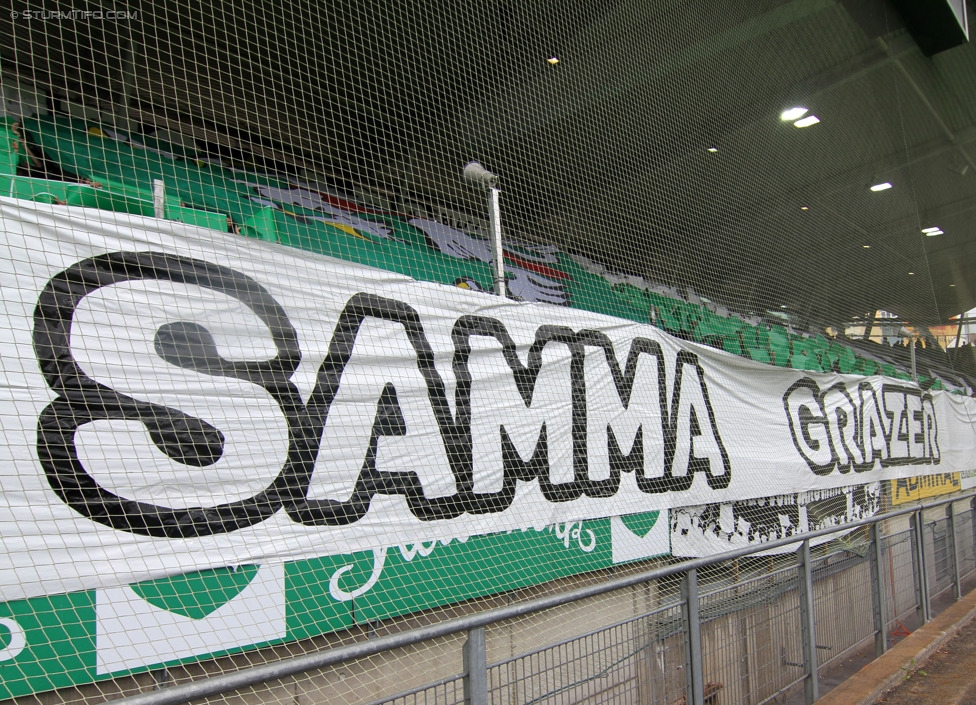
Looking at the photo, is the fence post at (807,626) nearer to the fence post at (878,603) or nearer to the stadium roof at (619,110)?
the fence post at (878,603)

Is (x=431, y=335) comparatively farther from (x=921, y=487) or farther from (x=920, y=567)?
(x=921, y=487)

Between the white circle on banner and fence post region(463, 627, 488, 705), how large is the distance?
1272 mm

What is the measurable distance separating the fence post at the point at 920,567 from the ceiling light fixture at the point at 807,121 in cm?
310

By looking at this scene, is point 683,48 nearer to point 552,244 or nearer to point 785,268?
point 552,244

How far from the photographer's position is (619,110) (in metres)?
4.13

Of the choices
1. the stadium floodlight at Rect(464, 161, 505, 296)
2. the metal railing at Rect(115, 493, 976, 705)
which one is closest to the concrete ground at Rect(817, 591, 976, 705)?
the metal railing at Rect(115, 493, 976, 705)

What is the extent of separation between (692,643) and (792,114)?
166 inches

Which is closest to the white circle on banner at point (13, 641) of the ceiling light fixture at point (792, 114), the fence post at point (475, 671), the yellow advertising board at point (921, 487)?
the fence post at point (475, 671)

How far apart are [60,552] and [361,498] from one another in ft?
3.22

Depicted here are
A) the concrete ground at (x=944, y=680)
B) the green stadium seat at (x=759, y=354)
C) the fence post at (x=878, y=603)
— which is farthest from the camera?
the green stadium seat at (x=759, y=354)

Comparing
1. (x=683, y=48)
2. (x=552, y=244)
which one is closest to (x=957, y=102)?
(x=683, y=48)

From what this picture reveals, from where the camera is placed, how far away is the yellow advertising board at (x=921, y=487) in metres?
6.98

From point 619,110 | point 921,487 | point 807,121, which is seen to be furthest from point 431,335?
point 921,487

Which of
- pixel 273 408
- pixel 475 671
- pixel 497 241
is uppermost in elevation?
pixel 497 241
